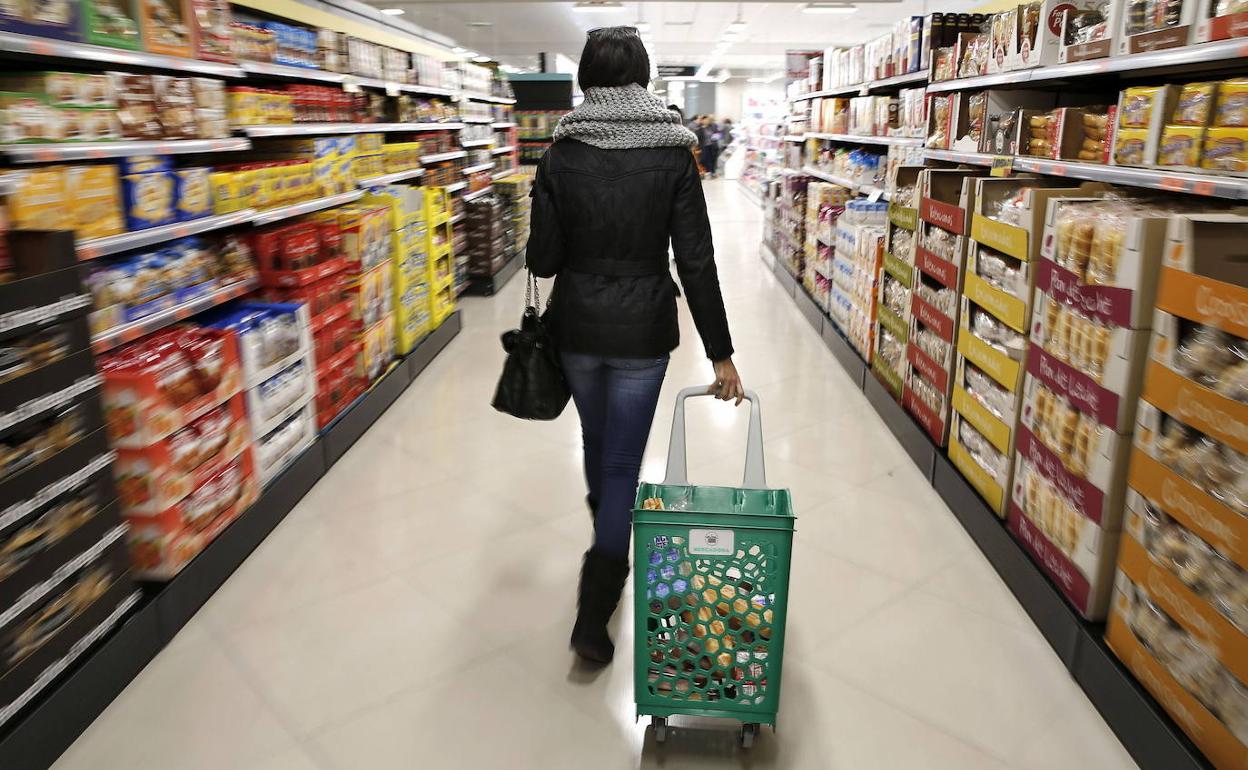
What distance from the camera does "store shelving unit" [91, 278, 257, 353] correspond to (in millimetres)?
2614

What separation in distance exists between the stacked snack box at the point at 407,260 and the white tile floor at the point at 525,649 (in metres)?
1.33

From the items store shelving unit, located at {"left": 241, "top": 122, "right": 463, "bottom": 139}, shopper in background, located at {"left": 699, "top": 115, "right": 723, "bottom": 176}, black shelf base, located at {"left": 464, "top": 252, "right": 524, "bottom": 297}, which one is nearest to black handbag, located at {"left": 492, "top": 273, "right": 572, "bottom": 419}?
store shelving unit, located at {"left": 241, "top": 122, "right": 463, "bottom": 139}

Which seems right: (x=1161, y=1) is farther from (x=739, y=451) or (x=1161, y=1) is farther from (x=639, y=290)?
(x=739, y=451)

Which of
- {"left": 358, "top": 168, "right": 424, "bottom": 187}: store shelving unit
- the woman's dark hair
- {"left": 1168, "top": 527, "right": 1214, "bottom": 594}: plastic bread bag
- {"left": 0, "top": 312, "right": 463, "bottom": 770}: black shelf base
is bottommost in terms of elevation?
{"left": 0, "top": 312, "right": 463, "bottom": 770}: black shelf base

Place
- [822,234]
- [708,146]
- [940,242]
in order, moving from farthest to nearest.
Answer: [708,146], [822,234], [940,242]

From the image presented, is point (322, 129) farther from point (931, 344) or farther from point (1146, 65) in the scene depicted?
point (1146, 65)

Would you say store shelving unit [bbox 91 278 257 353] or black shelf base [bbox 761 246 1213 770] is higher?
store shelving unit [bbox 91 278 257 353]

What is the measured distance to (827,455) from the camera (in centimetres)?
413

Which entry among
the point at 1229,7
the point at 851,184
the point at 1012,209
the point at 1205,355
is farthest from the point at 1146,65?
the point at 851,184

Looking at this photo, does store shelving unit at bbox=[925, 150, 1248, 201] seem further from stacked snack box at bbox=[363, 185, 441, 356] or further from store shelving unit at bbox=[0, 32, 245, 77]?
stacked snack box at bbox=[363, 185, 441, 356]

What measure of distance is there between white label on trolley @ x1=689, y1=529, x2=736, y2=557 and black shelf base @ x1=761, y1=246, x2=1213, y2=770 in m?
1.11

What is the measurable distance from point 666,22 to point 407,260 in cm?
1114

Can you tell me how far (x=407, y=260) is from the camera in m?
5.24

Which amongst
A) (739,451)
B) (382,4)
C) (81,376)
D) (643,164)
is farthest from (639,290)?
(382,4)
